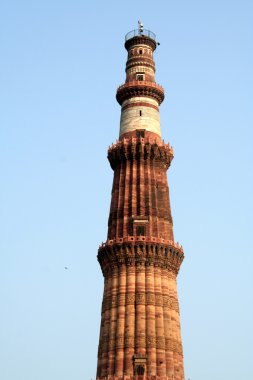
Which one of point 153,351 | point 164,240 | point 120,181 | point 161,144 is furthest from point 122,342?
point 161,144

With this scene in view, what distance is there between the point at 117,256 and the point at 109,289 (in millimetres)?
2979

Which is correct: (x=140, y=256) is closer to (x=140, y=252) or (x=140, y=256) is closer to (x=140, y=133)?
(x=140, y=252)

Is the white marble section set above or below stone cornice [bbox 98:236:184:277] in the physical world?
above

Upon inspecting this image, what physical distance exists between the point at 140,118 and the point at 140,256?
1543cm

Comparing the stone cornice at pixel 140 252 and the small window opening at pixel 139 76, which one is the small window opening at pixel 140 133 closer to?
the small window opening at pixel 139 76

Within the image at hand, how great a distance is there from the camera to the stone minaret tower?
47.7 metres

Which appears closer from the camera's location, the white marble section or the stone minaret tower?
the stone minaret tower

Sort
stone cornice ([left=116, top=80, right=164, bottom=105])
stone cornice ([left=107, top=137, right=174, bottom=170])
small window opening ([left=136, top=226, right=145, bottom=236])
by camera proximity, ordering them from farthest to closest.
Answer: stone cornice ([left=116, top=80, right=164, bottom=105])
stone cornice ([left=107, top=137, right=174, bottom=170])
small window opening ([left=136, top=226, right=145, bottom=236])

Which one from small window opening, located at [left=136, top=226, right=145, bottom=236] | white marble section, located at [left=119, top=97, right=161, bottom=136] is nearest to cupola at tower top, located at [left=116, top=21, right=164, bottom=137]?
white marble section, located at [left=119, top=97, right=161, bottom=136]

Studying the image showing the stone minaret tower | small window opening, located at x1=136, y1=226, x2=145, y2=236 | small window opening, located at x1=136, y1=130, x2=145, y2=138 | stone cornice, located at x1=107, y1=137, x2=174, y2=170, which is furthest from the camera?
small window opening, located at x1=136, y1=130, x2=145, y2=138

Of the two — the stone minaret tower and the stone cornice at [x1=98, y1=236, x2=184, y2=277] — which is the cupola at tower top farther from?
the stone cornice at [x1=98, y1=236, x2=184, y2=277]

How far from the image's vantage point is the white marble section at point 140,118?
59.1 metres

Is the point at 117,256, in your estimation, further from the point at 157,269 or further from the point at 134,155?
the point at 134,155

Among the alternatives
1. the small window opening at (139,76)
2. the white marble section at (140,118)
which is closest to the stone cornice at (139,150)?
the white marble section at (140,118)
